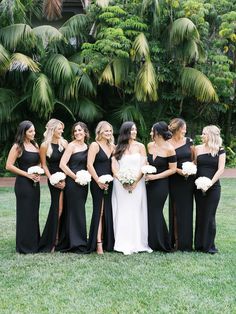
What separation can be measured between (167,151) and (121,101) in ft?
44.5

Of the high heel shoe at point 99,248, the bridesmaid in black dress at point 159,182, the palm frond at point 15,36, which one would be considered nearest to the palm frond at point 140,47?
the palm frond at point 15,36

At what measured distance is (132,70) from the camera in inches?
774

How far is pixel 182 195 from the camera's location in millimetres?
8094

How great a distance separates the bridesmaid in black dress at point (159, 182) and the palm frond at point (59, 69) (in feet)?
36.2

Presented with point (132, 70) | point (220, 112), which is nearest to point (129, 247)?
point (132, 70)

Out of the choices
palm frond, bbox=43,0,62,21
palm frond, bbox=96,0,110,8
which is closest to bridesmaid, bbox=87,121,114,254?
palm frond, bbox=96,0,110,8

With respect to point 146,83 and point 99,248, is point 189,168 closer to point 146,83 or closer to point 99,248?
point 99,248

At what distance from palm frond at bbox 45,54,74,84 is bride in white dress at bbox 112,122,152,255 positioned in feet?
35.6

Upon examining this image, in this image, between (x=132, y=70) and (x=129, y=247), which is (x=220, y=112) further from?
(x=129, y=247)

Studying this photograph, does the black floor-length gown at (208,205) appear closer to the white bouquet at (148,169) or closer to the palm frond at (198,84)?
the white bouquet at (148,169)

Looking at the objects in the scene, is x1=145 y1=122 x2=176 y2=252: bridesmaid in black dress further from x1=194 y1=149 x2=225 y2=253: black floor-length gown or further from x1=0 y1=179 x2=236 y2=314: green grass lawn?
x1=194 y1=149 x2=225 y2=253: black floor-length gown

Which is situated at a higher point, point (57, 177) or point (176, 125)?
A: point (176, 125)

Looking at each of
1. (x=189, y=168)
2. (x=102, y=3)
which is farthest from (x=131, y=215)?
(x=102, y=3)

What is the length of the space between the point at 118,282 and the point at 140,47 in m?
13.3
